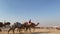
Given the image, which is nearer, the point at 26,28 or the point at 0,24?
the point at 0,24

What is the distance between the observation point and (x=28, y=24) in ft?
71.1

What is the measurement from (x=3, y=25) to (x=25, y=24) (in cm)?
344

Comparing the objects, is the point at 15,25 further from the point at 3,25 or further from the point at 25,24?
the point at 25,24

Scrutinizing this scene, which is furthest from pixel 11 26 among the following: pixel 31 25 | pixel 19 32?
pixel 31 25

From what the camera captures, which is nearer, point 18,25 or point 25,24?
point 18,25

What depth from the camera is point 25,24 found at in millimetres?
21312

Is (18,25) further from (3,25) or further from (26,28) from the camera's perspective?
(26,28)

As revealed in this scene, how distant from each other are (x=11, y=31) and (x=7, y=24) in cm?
101

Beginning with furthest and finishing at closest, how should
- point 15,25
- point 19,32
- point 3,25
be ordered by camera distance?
point 19,32, point 3,25, point 15,25

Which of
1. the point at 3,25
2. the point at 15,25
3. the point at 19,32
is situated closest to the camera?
the point at 15,25

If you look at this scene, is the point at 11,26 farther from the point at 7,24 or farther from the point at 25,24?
the point at 25,24

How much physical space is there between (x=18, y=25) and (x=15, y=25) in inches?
25.8

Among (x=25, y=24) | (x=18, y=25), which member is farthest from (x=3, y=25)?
(x=25, y=24)

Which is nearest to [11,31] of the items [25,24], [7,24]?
[7,24]
